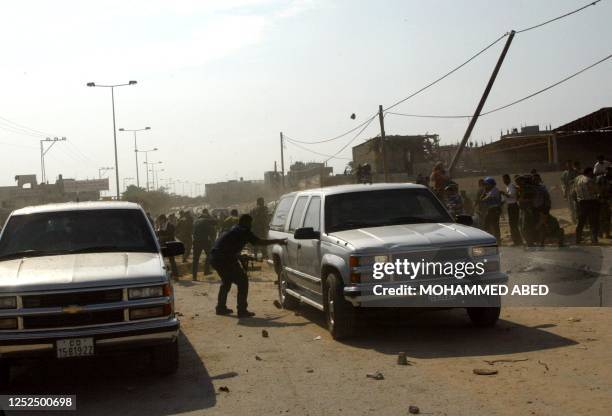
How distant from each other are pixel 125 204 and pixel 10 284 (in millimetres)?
2307

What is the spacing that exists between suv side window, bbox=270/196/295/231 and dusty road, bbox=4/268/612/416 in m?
2.32

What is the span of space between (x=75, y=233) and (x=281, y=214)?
16.0ft

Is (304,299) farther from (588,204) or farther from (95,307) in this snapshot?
(588,204)

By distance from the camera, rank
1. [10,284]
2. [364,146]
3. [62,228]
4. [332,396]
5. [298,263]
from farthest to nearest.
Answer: [364,146] → [298,263] → [62,228] → [10,284] → [332,396]

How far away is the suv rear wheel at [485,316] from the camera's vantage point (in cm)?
885

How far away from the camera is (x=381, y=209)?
9750 mm

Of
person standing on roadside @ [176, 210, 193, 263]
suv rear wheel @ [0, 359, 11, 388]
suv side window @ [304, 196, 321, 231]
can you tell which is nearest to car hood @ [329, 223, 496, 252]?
suv side window @ [304, 196, 321, 231]

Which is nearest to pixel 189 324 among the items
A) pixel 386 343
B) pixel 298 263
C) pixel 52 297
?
pixel 298 263

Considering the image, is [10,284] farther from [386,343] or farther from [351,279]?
[386,343]

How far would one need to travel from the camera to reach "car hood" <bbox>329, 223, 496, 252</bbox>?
27.4 ft

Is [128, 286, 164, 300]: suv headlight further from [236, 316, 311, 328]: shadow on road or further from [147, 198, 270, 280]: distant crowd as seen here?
[147, 198, 270, 280]: distant crowd

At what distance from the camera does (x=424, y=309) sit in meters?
8.48

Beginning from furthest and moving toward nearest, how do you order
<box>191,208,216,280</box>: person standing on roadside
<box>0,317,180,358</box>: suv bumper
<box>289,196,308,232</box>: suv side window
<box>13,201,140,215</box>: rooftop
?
<box>191,208,216,280</box>: person standing on roadside → <box>289,196,308,232</box>: suv side window → <box>13,201,140,215</box>: rooftop → <box>0,317,180,358</box>: suv bumper

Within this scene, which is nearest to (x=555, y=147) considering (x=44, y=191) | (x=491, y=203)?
(x=491, y=203)
